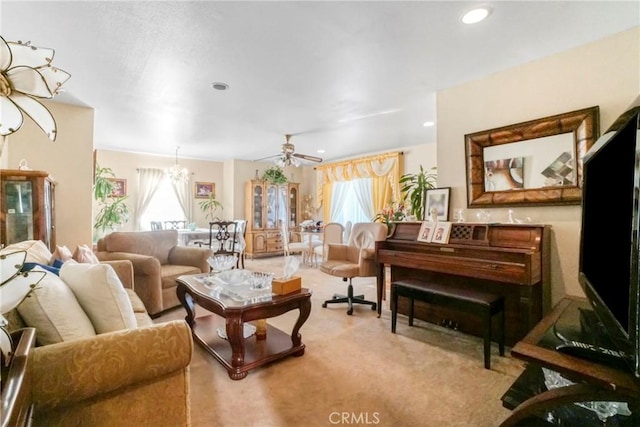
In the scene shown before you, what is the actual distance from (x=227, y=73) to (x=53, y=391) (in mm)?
2537

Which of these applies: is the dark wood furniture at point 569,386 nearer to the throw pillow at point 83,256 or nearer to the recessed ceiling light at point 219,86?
the throw pillow at point 83,256

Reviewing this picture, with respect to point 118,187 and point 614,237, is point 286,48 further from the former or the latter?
point 118,187

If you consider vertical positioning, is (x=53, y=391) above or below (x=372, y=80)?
below

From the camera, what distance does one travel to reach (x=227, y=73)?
8.61ft

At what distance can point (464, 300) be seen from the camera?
2.13 metres

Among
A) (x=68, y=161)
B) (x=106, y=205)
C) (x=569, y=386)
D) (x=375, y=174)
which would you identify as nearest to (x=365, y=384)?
(x=569, y=386)

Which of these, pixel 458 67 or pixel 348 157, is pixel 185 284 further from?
pixel 348 157

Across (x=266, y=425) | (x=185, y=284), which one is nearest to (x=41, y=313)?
(x=266, y=425)

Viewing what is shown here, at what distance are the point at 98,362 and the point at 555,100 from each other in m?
3.30

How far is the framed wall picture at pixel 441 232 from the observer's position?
2579 mm

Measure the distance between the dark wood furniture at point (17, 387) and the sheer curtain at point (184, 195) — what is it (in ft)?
19.7

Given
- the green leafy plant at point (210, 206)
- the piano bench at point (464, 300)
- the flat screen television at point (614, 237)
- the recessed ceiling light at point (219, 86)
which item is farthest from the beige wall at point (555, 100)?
the green leafy plant at point (210, 206)

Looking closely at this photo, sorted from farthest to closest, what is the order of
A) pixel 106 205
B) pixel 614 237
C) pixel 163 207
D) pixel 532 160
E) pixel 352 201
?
pixel 352 201
pixel 163 207
pixel 106 205
pixel 532 160
pixel 614 237

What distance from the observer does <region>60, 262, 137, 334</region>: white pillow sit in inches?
48.8
